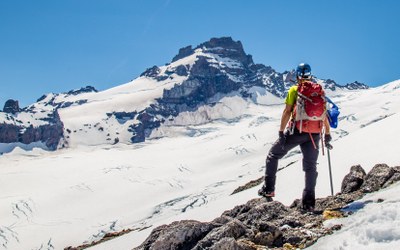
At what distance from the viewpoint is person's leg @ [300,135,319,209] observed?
8523mm

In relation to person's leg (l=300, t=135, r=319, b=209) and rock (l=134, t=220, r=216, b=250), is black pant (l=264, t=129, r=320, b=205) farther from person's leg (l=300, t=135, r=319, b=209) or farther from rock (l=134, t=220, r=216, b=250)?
rock (l=134, t=220, r=216, b=250)

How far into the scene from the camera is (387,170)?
9484mm

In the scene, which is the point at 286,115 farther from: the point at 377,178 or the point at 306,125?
the point at 377,178

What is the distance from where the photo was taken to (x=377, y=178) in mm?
9414

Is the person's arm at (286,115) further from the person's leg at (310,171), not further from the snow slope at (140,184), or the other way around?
the snow slope at (140,184)

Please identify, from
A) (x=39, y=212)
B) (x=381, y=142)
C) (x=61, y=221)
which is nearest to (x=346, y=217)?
(x=381, y=142)

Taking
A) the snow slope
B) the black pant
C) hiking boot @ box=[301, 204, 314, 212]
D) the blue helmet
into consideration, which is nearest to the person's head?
the blue helmet

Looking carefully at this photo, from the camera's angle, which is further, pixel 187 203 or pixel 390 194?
pixel 187 203

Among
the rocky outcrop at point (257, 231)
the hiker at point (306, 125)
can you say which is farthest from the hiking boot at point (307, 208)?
the rocky outcrop at point (257, 231)

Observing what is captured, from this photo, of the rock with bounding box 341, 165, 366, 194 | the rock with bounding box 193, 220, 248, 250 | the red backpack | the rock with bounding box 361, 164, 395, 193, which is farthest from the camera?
the rock with bounding box 341, 165, 366, 194

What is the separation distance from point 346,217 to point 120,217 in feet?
322

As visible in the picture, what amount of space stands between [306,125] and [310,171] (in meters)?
0.95

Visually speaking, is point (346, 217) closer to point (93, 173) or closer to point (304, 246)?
point (304, 246)

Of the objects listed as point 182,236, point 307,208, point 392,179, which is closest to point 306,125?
point 307,208
